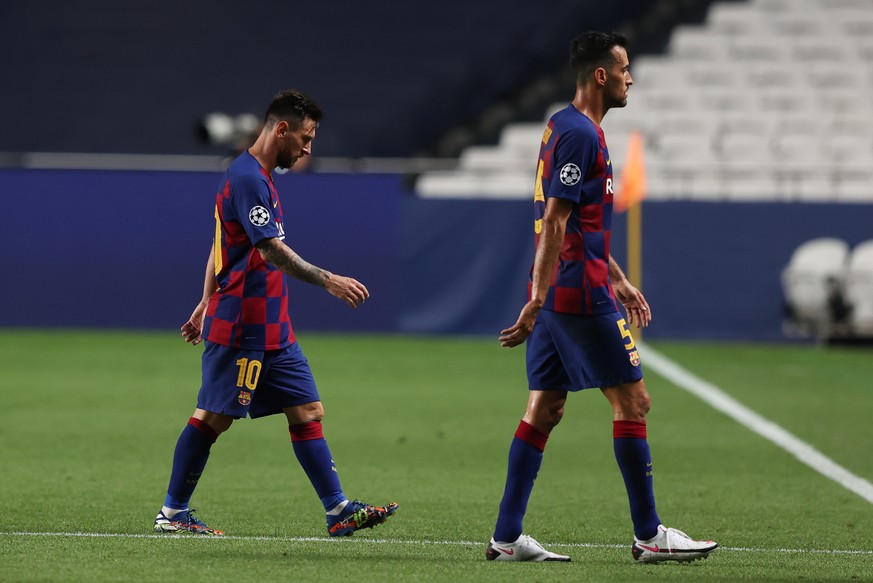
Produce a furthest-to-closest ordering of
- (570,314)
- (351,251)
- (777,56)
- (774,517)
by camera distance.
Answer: (777,56) < (351,251) < (774,517) < (570,314)

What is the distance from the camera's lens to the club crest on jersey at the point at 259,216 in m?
5.78

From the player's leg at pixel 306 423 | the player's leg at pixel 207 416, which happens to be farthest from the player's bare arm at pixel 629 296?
the player's leg at pixel 207 416

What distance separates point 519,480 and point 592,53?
1744 mm

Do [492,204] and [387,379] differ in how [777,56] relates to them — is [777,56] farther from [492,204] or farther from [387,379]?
[387,379]

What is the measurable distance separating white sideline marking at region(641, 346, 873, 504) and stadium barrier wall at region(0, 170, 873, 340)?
1.99m

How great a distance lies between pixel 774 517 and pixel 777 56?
1651 centimetres

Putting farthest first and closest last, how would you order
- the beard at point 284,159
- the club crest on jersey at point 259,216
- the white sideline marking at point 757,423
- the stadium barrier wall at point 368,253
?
1. the stadium barrier wall at point 368,253
2. the white sideline marking at point 757,423
3. the beard at point 284,159
4. the club crest on jersey at point 259,216

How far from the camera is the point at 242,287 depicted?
6039mm

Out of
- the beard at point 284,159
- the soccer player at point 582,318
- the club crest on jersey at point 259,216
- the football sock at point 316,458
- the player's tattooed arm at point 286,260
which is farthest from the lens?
the football sock at point 316,458

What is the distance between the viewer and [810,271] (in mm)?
17141

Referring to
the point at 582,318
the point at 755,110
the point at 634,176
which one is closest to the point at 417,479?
the point at 582,318

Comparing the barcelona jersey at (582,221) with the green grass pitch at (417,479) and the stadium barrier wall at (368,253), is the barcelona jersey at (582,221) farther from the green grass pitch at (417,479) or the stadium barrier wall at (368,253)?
the stadium barrier wall at (368,253)

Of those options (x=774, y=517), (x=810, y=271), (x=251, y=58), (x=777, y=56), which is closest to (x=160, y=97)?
(x=251, y=58)

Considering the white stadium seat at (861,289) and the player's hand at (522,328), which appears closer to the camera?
the player's hand at (522,328)
